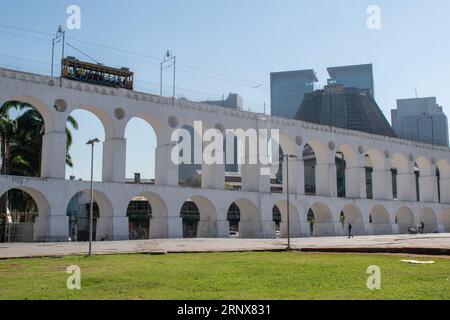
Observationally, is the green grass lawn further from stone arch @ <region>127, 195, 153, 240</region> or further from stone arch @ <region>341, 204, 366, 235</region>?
stone arch @ <region>127, 195, 153, 240</region>

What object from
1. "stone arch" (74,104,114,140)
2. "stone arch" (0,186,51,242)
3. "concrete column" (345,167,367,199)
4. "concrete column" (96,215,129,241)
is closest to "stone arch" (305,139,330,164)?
"concrete column" (345,167,367,199)

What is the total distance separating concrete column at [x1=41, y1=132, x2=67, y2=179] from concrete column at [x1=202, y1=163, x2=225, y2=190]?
42.5 feet

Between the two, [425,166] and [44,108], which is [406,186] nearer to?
[425,166]

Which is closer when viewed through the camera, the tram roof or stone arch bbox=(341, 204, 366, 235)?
the tram roof

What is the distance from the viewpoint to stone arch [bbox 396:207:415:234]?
65.1 m

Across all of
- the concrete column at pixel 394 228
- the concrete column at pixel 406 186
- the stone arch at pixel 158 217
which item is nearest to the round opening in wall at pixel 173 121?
the stone arch at pixel 158 217

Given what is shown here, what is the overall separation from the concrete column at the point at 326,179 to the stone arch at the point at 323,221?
5.55ft

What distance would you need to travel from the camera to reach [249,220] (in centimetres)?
4978

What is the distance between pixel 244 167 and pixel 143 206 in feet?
81.4

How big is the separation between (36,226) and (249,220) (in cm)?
1999

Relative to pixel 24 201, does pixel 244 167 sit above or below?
above
